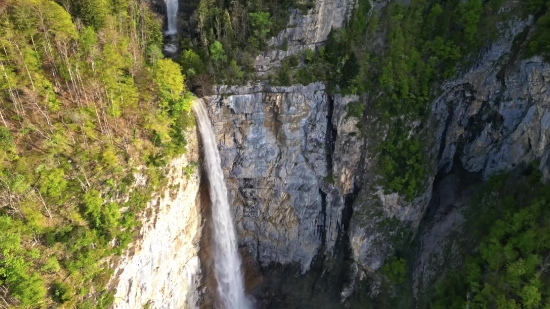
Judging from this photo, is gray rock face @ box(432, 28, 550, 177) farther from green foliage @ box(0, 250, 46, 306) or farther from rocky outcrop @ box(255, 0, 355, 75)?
green foliage @ box(0, 250, 46, 306)

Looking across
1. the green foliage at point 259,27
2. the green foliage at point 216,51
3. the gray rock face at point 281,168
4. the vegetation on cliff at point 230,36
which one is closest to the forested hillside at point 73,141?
the vegetation on cliff at point 230,36

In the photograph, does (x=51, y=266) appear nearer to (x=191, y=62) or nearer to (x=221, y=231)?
(x=221, y=231)

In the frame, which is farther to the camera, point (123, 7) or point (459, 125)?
point (459, 125)

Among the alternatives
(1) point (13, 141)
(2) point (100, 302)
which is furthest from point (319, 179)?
(1) point (13, 141)

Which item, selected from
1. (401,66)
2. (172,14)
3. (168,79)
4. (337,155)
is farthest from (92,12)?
(401,66)

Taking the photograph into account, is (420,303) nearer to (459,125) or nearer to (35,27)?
(459,125)

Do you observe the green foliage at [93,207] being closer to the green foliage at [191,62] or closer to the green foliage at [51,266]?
the green foliage at [51,266]
